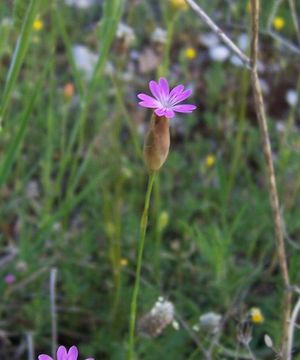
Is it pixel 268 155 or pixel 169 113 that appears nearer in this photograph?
pixel 169 113

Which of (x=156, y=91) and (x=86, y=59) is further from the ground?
(x=86, y=59)

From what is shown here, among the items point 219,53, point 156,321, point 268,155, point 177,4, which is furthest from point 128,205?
point 219,53

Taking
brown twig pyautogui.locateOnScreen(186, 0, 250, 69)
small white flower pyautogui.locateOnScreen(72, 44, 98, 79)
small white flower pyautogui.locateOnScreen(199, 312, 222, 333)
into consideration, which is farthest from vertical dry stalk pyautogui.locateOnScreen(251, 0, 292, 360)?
small white flower pyautogui.locateOnScreen(72, 44, 98, 79)

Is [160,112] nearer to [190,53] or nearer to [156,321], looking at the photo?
[156,321]

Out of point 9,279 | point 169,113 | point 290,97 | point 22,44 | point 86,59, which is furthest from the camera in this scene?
point 86,59

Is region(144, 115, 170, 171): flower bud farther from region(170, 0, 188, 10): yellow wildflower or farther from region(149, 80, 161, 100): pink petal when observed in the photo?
region(170, 0, 188, 10): yellow wildflower

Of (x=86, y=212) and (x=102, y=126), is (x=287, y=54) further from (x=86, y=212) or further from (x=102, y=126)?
(x=86, y=212)
